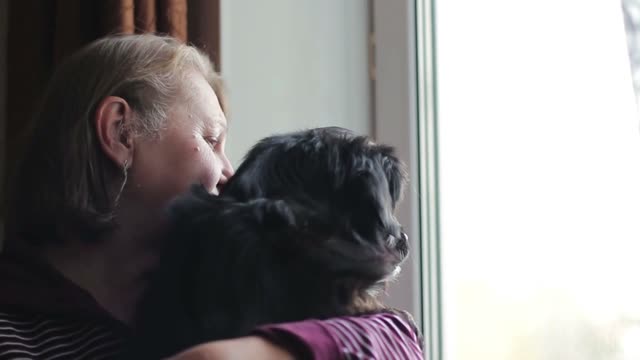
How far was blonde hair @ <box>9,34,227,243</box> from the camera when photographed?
3.86 ft

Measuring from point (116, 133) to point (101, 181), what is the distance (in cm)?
6

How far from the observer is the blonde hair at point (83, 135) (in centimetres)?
118

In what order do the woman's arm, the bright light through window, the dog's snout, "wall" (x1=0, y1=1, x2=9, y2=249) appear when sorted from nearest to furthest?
the woman's arm < the dog's snout < the bright light through window < "wall" (x1=0, y1=1, x2=9, y2=249)

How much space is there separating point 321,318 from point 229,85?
31.6 inches

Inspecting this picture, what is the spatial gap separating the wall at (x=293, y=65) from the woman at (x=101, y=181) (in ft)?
1.34

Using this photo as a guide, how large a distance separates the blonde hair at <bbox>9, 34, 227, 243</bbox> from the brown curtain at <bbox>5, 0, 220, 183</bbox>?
0.25 metres

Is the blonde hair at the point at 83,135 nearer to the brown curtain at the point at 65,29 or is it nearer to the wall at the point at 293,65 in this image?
the brown curtain at the point at 65,29

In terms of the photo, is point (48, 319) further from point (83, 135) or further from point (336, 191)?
point (336, 191)

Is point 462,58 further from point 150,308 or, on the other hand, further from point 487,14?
point 150,308

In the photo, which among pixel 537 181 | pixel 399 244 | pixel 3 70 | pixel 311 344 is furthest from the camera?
pixel 3 70

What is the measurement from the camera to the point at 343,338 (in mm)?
844

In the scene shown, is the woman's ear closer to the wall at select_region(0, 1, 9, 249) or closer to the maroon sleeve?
the maroon sleeve

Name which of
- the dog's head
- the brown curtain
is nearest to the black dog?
the dog's head

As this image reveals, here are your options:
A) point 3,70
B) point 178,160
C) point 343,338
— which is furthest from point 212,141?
point 3,70
